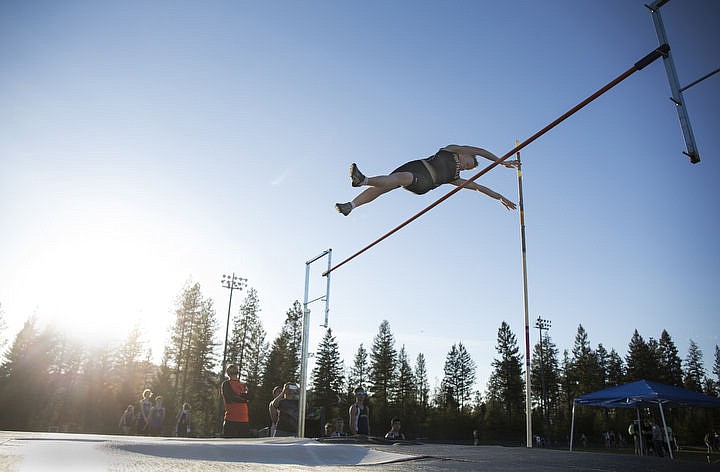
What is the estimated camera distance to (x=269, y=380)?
1438 inches

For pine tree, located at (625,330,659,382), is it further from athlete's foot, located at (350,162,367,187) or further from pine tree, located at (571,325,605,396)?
athlete's foot, located at (350,162,367,187)

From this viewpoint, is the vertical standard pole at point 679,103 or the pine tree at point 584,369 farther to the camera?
the pine tree at point 584,369

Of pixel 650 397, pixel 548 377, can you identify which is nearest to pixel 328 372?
pixel 548 377

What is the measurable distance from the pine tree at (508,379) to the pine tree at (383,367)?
10.8m

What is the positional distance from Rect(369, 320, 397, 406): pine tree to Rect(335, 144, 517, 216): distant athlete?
41.4m

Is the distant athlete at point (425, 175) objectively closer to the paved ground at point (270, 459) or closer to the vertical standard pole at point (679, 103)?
the vertical standard pole at point (679, 103)

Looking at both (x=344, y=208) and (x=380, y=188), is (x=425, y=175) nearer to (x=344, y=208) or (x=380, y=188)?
(x=380, y=188)

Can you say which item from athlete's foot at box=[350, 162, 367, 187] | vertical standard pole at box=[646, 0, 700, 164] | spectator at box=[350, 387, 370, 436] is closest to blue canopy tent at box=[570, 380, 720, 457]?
spectator at box=[350, 387, 370, 436]

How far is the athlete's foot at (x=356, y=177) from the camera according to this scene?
5055 millimetres

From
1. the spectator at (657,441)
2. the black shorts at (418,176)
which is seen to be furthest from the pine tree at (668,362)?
the black shorts at (418,176)

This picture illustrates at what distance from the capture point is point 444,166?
5.93 metres

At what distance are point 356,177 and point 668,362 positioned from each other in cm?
5943

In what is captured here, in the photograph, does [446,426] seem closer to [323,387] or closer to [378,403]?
[378,403]

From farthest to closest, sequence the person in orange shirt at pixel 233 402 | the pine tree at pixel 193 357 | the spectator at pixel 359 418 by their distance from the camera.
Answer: the pine tree at pixel 193 357 → the spectator at pixel 359 418 → the person in orange shirt at pixel 233 402
